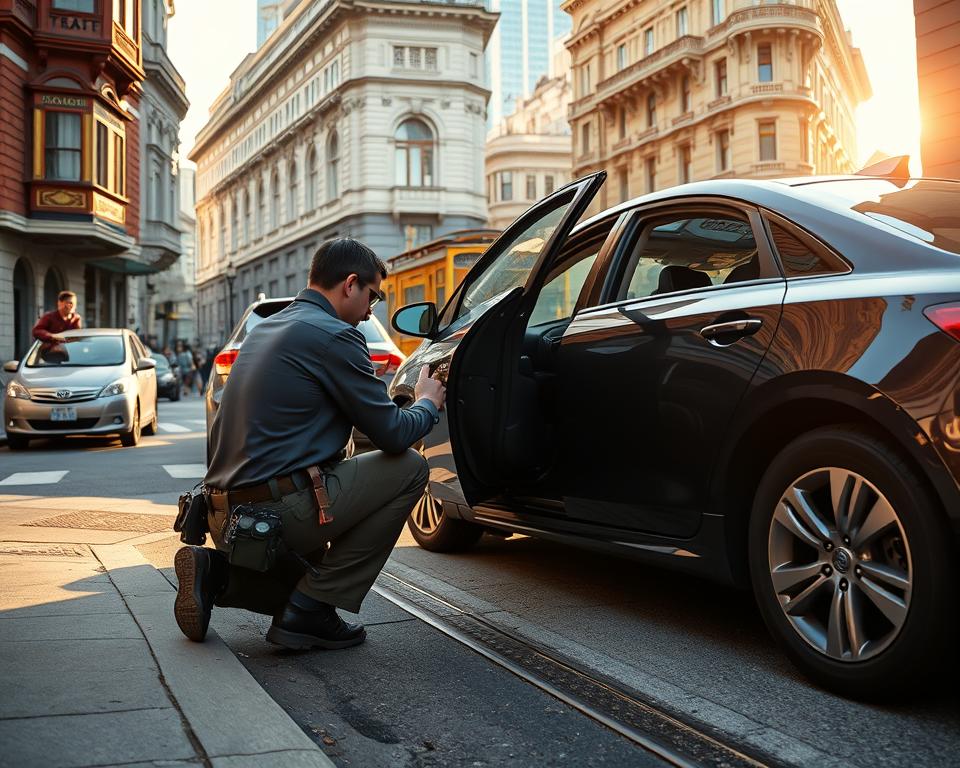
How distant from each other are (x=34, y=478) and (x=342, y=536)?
703cm

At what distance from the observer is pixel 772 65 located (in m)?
43.3

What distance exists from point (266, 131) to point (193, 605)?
6531 cm

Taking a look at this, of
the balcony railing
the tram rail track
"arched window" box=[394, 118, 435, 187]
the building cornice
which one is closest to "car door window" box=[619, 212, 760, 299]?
the tram rail track

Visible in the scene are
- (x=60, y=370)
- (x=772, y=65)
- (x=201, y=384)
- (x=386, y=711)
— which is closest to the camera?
(x=386, y=711)

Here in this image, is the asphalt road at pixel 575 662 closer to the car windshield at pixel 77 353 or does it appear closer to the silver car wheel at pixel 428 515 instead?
the silver car wheel at pixel 428 515

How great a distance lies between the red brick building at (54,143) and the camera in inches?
1073

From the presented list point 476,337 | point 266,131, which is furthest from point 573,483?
point 266,131

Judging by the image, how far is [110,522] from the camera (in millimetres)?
7016

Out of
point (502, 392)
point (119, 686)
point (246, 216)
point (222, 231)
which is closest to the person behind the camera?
point (119, 686)

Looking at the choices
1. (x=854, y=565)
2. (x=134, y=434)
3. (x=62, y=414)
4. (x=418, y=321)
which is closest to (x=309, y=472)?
(x=854, y=565)

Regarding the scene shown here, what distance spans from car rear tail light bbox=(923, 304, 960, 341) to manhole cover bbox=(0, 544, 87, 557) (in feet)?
14.4

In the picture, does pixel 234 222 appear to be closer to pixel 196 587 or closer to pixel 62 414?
pixel 62 414

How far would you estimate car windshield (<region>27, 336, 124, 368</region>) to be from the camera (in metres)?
14.0

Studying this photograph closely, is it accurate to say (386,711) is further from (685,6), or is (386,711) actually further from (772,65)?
(685,6)
